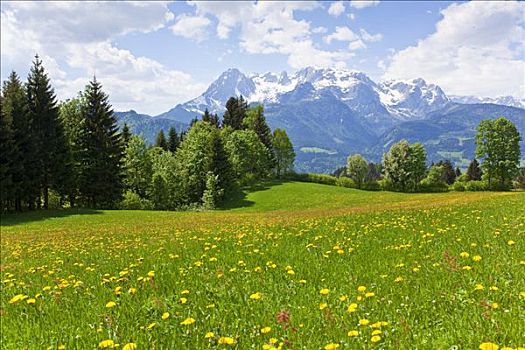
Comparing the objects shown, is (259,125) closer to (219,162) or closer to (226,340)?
(219,162)

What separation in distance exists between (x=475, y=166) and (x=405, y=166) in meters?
40.4

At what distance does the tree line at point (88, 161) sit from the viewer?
4747cm

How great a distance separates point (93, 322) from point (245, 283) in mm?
2378

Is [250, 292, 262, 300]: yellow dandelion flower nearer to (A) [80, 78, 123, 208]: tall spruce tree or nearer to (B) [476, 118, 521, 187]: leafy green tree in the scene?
(A) [80, 78, 123, 208]: tall spruce tree

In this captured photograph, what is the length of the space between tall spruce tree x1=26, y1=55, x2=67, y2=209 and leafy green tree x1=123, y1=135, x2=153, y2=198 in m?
13.7

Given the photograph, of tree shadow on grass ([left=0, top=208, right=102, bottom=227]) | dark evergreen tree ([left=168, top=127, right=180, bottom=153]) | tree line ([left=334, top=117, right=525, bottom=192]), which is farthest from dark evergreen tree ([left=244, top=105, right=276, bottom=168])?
tree shadow on grass ([left=0, top=208, right=102, bottom=227])

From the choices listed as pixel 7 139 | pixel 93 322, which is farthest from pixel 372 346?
pixel 7 139

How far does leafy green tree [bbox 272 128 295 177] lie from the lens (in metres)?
112

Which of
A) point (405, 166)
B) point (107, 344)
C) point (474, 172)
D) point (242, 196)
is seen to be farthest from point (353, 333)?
point (474, 172)

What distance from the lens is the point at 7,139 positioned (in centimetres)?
4462

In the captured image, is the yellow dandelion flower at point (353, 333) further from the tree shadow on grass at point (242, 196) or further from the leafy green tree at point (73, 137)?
the tree shadow on grass at point (242, 196)

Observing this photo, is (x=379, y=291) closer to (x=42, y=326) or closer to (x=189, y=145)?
(x=42, y=326)

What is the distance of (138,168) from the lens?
67.1 m

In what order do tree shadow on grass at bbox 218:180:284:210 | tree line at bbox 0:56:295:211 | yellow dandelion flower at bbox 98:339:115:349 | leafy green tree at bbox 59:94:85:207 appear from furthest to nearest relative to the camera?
tree shadow on grass at bbox 218:180:284:210, leafy green tree at bbox 59:94:85:207, tree line at bbox 0:56:295:211, yellow dandelion flower at bbox 98:339:115:349
